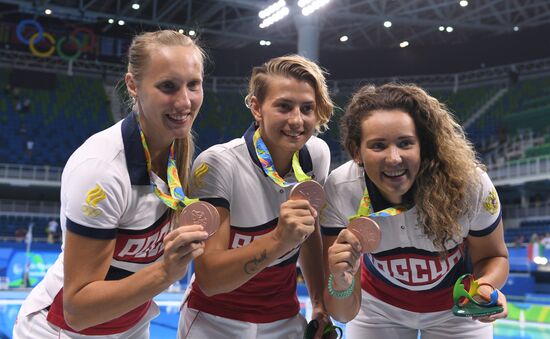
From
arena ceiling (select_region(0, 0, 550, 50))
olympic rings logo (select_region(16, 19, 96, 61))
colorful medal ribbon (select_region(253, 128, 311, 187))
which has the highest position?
arena ceiling (select_region(0, 0, 550, 50))

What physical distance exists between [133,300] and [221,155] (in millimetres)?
849

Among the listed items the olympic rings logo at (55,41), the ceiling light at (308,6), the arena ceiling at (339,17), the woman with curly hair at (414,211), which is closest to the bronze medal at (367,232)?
the woman with curly hair at (414,211)

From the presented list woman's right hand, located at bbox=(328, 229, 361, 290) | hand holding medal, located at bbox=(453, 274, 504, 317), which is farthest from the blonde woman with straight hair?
hand holding medal, located at bbox=(453, 274, 504, 317)

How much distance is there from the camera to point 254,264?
2.40 meters

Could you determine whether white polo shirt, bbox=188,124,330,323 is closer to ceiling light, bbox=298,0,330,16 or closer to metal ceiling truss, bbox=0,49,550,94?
ceiling light, bbox=298,0,330,16

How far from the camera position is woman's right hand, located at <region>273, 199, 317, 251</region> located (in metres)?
2.23

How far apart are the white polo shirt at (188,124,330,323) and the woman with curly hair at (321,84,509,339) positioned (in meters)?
0.27

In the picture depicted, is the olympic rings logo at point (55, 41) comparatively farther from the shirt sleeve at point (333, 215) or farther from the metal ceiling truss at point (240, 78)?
the shirt sleeve at point (333, 215)

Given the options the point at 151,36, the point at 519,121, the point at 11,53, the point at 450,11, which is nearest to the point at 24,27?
the point at 11,53

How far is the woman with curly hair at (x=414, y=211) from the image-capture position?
2600 millimetres

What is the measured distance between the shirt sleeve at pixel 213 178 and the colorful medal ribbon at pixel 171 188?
0.15m

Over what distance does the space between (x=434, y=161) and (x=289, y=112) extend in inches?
28.2

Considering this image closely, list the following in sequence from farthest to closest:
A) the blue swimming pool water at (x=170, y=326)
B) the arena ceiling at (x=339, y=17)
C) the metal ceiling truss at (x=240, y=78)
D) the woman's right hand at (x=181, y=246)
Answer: the metal ceiling truss at (x=240, y=78), the arena ceiling at (x=339, y=17), the blue swimming pool water at (x=170, y=326), the woman's right hand at (x=181, y=246)

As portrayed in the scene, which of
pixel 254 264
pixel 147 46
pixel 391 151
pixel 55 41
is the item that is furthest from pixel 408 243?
pixel 55 41
